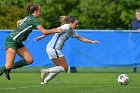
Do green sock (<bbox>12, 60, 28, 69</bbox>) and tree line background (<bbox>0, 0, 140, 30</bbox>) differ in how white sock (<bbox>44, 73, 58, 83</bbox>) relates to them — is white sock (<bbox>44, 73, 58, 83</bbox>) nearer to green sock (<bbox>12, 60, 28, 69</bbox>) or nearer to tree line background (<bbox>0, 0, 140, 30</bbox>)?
green sock (<bbox>12, 60, 28, 69</bbox>)

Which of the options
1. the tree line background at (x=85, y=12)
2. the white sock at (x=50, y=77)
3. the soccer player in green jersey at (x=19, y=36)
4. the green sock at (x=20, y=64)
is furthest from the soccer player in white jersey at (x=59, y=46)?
the tree line background at (x=85, y=12)

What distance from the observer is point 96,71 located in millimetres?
21719

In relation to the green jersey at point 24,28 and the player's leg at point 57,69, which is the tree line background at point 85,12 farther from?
the green jersey at point 24,28

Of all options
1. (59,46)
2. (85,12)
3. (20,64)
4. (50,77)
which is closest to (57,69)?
(50,77)

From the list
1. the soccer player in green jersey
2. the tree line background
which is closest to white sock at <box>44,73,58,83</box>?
the soccer player in green jersey

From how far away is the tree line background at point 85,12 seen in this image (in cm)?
3638

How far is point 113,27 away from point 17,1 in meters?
6.29

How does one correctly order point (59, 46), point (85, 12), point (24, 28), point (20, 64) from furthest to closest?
point (85, 12) < point (59, 46) < point (20, 64) < point (24, 28)

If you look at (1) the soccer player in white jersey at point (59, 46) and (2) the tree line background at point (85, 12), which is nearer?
(1) the soccer player in white jersey at point (59, 46)

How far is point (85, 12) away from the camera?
1501 inches

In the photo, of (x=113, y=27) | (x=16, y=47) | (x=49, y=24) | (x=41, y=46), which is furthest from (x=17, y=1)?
(x=16, y=47)

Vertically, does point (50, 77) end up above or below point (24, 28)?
below

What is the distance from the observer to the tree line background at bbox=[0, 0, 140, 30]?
36.4 metres

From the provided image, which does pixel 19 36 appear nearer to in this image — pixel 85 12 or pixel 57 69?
pixel 57 69
